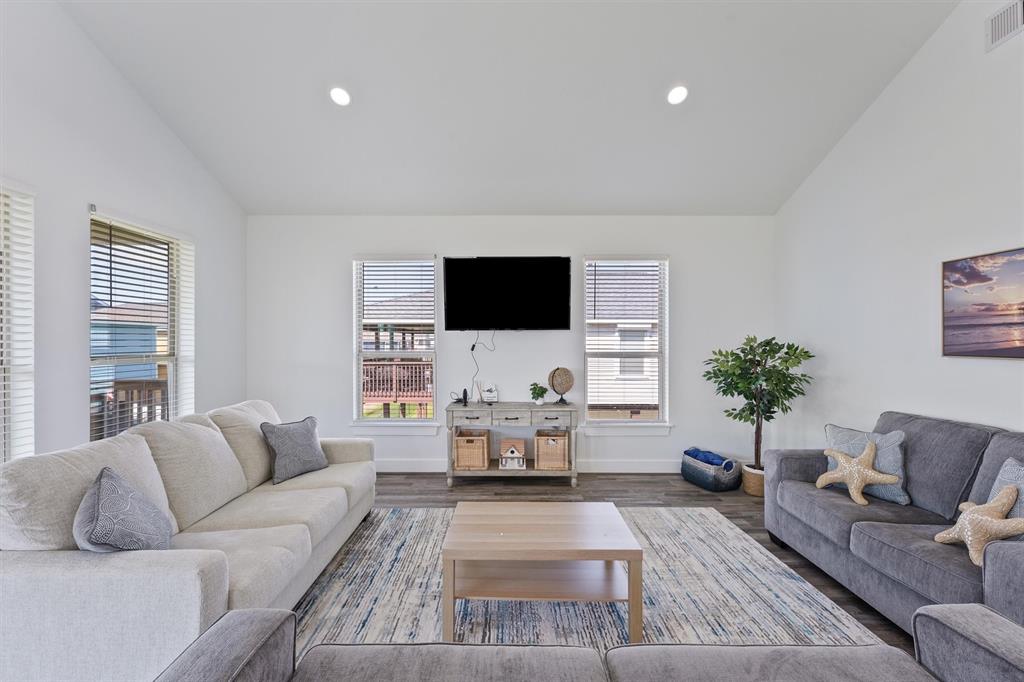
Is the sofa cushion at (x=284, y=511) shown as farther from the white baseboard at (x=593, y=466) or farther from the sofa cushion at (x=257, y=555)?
the white baseboard at (x=593, y=466)

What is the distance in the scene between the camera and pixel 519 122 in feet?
11.5

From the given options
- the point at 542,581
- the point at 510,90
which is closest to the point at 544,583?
the point at 542,581

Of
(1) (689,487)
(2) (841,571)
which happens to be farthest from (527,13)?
(1) (689,487)

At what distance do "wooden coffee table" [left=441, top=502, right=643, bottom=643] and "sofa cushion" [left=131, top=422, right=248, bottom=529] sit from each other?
1283 millimetres

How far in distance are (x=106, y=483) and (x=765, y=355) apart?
14.1 ft

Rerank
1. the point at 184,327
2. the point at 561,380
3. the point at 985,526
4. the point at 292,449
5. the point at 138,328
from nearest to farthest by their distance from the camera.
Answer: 1. the point at 985,526
2. the point at 292,449
3. the point at 138,328
4. the point at 184,327
5. the point at 561,380

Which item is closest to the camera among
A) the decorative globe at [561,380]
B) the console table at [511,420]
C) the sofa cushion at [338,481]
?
the sofa cushion at [338,481]

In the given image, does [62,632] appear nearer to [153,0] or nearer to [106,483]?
[106,483]

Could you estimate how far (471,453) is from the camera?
13.5 ft

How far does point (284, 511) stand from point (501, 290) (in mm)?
2635

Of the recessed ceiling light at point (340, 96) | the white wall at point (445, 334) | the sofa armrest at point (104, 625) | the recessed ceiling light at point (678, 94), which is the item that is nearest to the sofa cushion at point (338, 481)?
the sofa armrest at point (104, 625)

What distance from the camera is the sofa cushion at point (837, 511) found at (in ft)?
7.43

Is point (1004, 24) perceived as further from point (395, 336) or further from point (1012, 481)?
point (395, 336)

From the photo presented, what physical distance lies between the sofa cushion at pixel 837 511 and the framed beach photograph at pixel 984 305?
993mm
